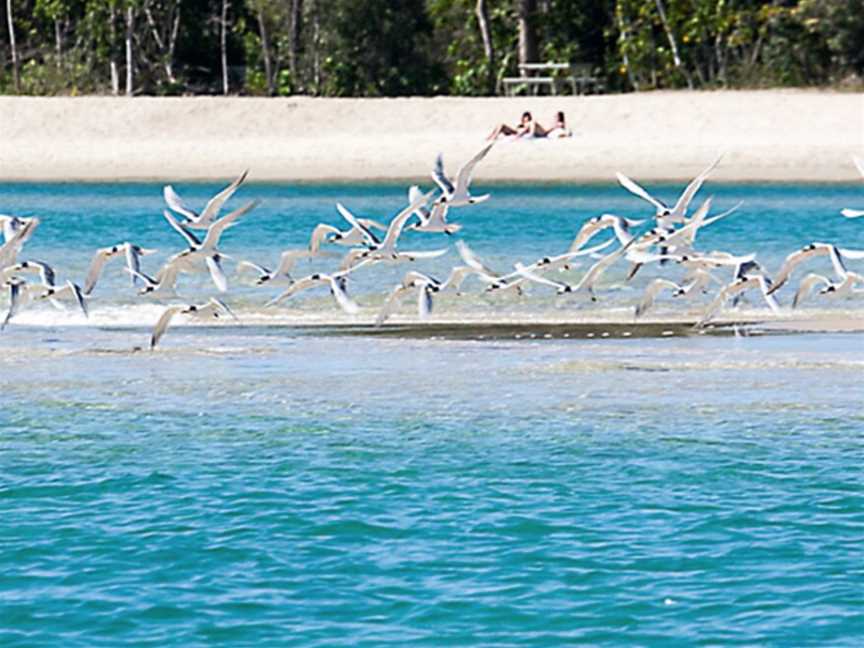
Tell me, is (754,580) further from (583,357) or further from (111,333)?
(111,333)

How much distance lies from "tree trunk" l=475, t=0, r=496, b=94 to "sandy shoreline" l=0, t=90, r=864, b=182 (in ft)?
10.1

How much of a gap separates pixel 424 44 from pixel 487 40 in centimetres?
234

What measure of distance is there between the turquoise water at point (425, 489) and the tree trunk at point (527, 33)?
29.0 metres

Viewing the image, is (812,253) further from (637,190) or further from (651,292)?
(637,190)

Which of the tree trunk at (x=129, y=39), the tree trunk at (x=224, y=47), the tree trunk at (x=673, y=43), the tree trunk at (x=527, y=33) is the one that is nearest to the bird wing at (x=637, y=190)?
the tree trunk at (x=673, y=43)

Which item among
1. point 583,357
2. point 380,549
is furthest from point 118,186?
point 380,549

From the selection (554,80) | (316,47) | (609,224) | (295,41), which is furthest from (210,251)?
(295,41)

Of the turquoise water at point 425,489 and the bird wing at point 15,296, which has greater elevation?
the bird wing at point 15,296

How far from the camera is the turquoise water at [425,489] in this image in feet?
39.4

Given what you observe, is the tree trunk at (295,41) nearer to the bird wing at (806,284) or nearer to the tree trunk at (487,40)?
the tree trunk at (487,40)

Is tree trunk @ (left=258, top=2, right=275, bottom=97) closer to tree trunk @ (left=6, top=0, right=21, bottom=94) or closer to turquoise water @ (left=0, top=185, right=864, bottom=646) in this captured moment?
tree trunk @ (left=6, top=0, right=21, bottom=94)

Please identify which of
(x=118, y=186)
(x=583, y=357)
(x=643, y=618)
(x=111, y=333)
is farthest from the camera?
(x=118, y=186)

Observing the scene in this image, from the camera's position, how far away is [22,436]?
16.9m

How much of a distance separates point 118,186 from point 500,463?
102 feet
